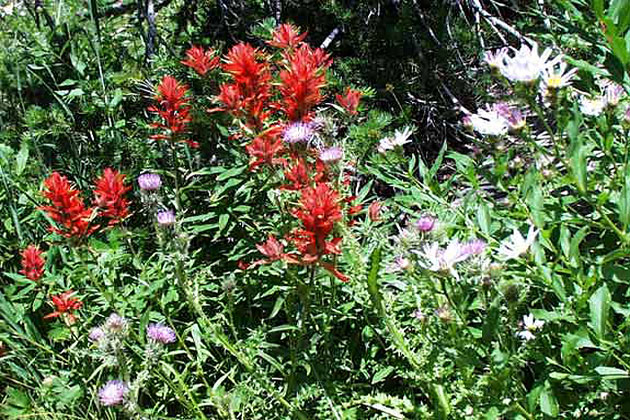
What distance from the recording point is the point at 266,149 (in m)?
1.89

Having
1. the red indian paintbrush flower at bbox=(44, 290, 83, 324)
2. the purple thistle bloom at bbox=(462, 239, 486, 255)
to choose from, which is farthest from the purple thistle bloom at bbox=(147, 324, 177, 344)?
the purple thistle bloom at bbox=(462, 239, 486, 255)

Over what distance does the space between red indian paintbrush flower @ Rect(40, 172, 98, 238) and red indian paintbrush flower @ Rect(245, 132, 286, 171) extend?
49cm

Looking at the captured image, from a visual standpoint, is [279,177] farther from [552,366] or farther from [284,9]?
[284,9]

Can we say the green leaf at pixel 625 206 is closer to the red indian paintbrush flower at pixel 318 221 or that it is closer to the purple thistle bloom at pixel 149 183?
the red indian paintbrush flower at pixel 318 221

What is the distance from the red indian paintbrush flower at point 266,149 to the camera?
6.16ft

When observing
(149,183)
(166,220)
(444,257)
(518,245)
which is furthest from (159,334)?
(518,245)

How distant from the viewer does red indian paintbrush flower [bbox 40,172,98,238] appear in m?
1.93

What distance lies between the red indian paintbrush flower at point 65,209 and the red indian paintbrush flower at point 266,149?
19.1 inches

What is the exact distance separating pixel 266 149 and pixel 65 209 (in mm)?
554

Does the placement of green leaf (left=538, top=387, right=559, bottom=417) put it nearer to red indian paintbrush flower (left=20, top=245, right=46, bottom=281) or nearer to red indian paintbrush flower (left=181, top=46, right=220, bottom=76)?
red indian paintbrush flower (left=181, top=46, right=220, bottom=76)

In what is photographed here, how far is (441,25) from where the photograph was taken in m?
3.20

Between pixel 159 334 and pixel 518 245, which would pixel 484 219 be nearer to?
pixel 518 245

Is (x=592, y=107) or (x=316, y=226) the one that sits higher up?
(x=592, y=107)

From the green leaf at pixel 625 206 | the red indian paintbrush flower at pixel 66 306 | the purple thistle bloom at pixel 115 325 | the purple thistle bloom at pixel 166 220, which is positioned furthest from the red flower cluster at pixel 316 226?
the red indian paintbrush flower at pixel 66 306
